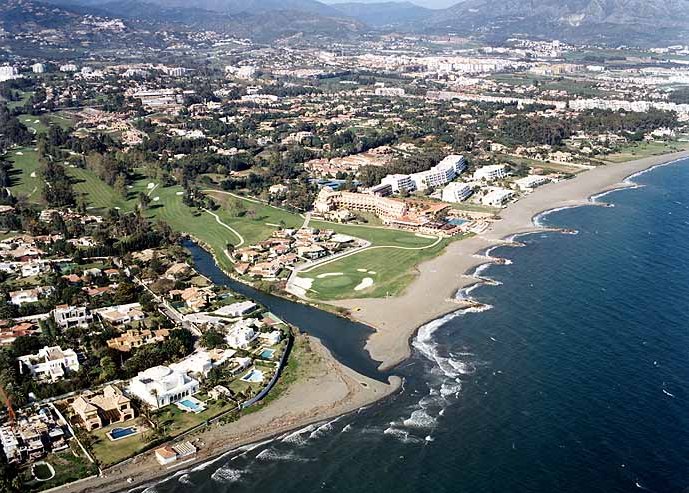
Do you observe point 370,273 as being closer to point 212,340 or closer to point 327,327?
point 327,327

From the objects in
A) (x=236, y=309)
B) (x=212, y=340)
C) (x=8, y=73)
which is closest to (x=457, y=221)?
(x=236, y=309)

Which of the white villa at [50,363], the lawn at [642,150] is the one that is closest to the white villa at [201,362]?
the white villa at [50,363]

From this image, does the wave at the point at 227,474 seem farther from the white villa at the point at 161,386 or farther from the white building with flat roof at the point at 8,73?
the white building with flat roof at the point at 8,73

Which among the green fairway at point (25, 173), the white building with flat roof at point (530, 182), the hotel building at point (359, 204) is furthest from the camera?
the white building with flat roof at point (530, 182)

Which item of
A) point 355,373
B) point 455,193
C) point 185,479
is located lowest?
point 185,479

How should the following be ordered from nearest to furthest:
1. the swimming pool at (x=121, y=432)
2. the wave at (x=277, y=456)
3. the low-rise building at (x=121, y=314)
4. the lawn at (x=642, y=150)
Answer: the wave at (x=277, y=456), the swimming pool at (x=121, y=432), the low-rise building at (x=121, y=314), the lawn at (x=642, y=150)

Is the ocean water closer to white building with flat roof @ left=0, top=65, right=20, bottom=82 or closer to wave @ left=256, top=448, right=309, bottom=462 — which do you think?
wave @ left=256, top=448, right=309, bottom=462

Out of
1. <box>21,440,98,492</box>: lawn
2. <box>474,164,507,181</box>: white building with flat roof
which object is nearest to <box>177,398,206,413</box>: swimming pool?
<box>21,440,98,492</box>: lawn
